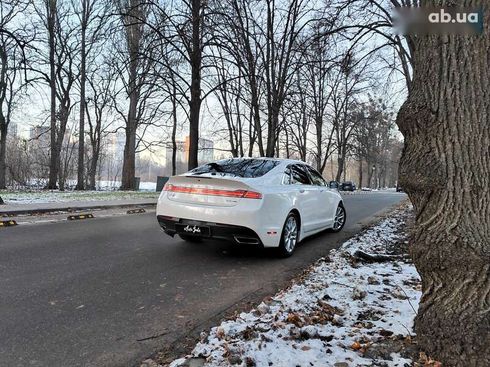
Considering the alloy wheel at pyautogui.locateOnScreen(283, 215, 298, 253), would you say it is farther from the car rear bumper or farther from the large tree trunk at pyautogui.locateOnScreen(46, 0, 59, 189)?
the large tree trunk at pyautogui.locateOnScreen(46, 0, 59, 189)

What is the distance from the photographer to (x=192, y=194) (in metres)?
5.88

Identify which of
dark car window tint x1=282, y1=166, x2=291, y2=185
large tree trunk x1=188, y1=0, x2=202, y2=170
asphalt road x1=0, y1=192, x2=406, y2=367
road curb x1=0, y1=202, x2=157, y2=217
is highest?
large tree trunk x1=188, y1=0, x2=202, y2=170

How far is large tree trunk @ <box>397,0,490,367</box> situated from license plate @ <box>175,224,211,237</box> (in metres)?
3.55

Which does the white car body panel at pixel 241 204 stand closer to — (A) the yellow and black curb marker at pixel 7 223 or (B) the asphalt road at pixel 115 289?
(B) the asphalt road at pixel 115 289

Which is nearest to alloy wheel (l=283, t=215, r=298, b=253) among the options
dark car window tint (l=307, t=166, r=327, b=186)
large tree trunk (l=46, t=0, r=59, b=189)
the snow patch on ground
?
dark car window tint (l=307, t=166, r=327, b=186)

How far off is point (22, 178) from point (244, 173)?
43829 mm

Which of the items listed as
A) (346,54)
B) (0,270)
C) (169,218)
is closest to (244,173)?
(169,218)

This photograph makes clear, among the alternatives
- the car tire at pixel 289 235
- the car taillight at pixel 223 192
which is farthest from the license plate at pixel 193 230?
the car tire at pixel 289 235

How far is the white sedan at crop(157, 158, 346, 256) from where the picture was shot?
5.57 m

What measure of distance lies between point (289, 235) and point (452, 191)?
4.04 m

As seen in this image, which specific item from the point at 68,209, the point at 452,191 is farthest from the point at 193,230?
the point at 68,209

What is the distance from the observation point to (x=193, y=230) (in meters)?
5.79

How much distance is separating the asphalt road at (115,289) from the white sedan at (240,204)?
0.44 metres

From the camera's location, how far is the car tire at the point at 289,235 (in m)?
6.16
